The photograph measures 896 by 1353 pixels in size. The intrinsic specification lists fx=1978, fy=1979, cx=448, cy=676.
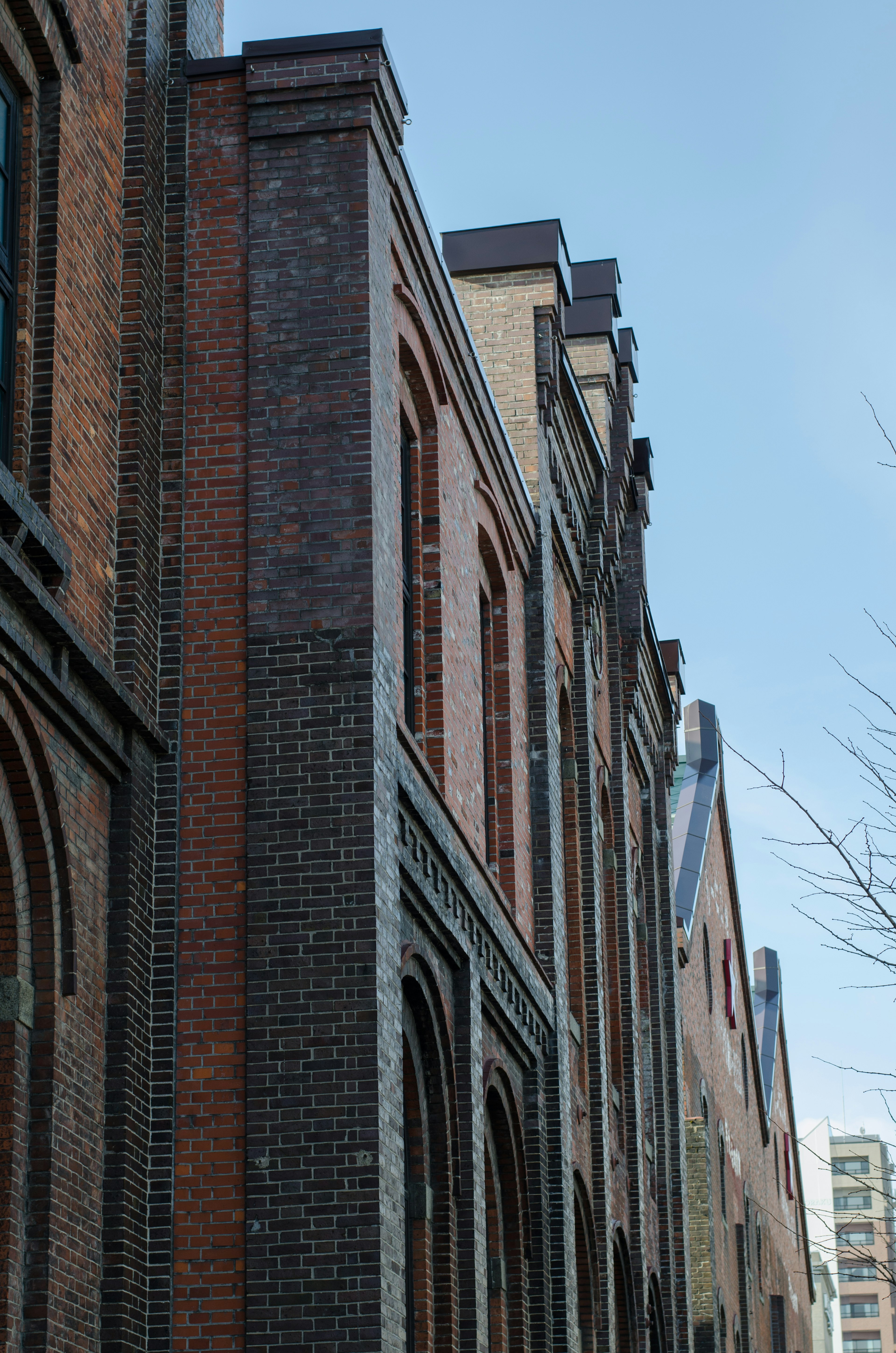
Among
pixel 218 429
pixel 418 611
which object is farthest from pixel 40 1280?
pixel 418 611

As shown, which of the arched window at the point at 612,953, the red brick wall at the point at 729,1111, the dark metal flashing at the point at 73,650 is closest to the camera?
the dark metal flashing at the point at 73,650

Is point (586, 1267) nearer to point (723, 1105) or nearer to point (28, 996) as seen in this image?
point (28, 996)

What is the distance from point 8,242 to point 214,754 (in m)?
3.15

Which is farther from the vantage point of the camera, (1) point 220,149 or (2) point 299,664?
(1) point 220,149

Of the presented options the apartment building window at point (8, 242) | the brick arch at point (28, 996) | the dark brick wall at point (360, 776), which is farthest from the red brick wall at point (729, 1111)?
the apartment building window at point (8, 242)

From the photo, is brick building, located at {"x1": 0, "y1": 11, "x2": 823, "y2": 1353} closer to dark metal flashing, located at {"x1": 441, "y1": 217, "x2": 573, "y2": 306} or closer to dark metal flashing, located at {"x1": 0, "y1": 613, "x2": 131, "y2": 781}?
dark metal flashing, located at {"x1": 0, "y1": 613, "x2": 131, "y2": 781}

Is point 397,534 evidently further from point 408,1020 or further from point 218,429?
point 408,1020

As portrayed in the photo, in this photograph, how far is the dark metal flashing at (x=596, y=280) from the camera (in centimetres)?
2673

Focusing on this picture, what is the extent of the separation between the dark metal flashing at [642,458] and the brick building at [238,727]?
11.7 m

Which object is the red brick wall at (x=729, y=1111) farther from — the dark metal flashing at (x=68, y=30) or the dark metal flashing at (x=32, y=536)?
the dark metal flashing at (x=68, y=30)

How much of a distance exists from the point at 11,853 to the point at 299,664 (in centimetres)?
266

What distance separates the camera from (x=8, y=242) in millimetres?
10641

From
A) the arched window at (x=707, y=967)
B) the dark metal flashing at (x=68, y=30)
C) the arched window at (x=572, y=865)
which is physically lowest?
the arched window at (x=572, y=865)

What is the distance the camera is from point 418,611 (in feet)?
50.4
